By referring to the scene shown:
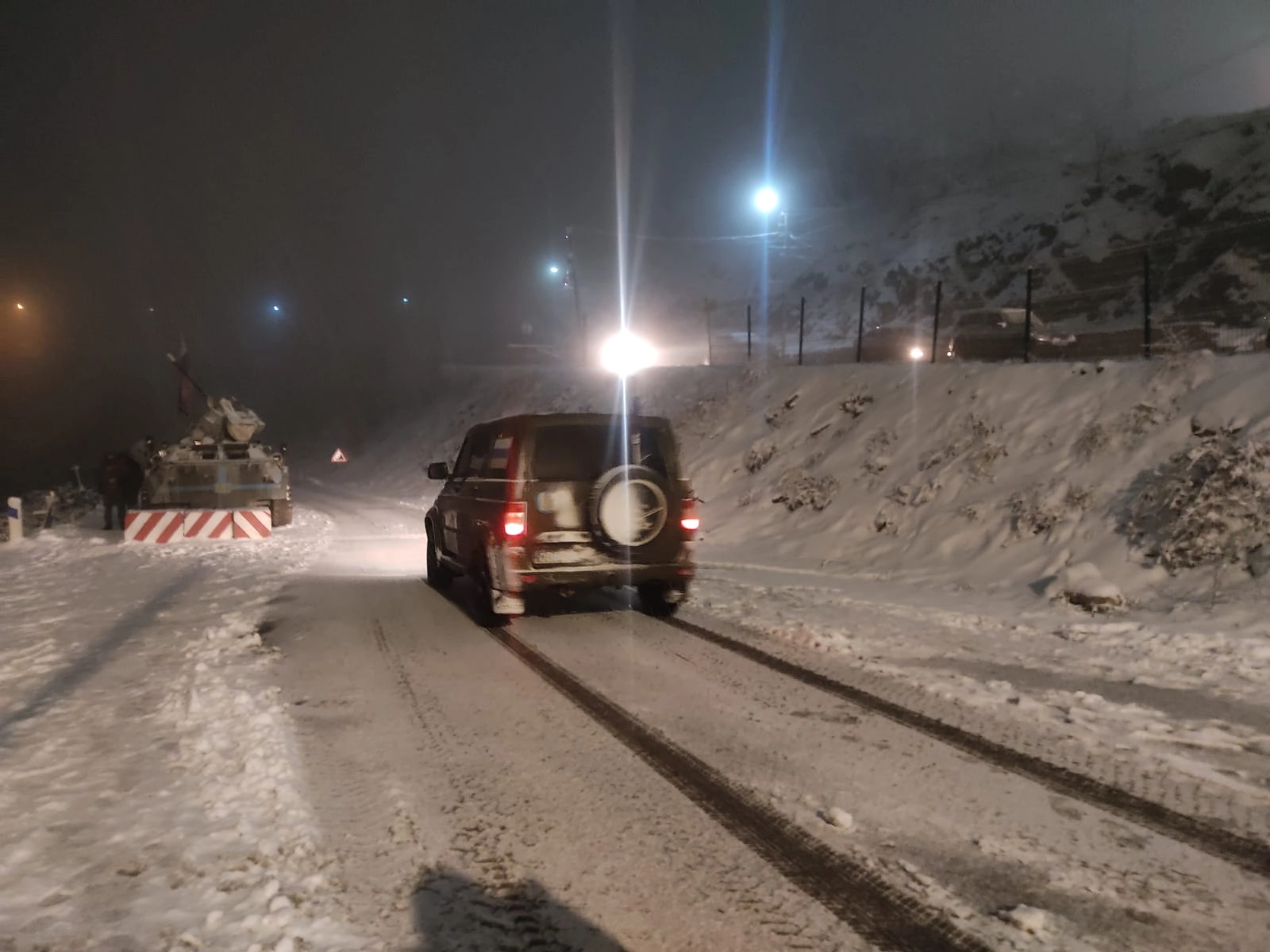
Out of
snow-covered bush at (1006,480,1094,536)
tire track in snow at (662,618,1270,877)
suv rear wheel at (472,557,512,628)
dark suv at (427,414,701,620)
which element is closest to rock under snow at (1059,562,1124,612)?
snow-covered bush at (1006,480,1094,536)

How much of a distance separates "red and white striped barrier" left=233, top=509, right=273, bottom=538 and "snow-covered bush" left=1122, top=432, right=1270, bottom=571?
14.5m

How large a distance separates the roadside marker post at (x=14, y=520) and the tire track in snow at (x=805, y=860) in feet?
49.6

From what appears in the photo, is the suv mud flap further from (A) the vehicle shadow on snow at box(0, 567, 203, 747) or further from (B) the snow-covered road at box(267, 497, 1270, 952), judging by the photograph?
(A) the vehicle shadow on snow at box(0, 567, 203, 747)

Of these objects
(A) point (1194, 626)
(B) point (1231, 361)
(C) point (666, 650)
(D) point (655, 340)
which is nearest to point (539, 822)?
(C) point (666, 650)

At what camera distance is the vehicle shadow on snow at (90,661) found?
20.5 feet

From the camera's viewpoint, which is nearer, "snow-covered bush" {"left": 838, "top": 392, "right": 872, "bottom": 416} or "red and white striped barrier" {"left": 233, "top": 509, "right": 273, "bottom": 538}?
"red and white striped barrier" {"left": 233, "top": 509, "right": 273, "bottom": 538}

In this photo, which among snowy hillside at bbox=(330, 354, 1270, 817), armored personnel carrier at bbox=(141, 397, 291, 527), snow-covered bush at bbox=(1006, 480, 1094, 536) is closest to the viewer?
snowy hillside at bbox=(330, 354, 1270, 817)

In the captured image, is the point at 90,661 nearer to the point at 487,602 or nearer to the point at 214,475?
the point at 487,602

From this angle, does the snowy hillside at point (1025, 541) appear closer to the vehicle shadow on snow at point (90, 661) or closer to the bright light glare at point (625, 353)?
the vehicle shadow on snow at point (90, 661)

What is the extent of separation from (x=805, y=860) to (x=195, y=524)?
15.4 m

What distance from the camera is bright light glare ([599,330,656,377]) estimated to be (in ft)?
143

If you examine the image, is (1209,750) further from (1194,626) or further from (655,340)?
(655,340)

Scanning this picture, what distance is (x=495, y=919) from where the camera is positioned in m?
3.57

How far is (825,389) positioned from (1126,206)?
38918mm
